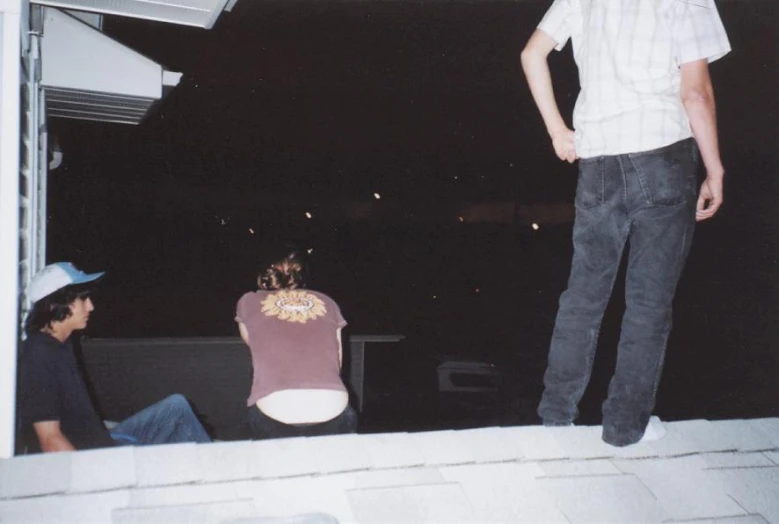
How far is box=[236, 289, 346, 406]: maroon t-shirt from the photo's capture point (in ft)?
9.43

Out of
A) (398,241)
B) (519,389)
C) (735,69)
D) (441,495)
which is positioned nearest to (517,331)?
(519,389)

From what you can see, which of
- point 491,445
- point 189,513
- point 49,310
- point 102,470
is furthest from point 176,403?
point 491,445

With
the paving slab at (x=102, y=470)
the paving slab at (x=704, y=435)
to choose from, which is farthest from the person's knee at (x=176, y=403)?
the paving slab at (x=704, y=435)

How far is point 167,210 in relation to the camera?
6750cm

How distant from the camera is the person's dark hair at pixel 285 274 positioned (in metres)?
3.39

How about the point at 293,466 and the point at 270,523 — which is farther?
the point at 293,466

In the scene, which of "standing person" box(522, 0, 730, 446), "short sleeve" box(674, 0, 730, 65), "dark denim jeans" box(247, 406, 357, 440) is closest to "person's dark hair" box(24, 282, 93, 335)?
"dark denim jeans" box(247, 406, 357, 440)

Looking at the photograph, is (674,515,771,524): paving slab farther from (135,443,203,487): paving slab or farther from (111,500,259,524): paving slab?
(135,443,203,487): paving slab

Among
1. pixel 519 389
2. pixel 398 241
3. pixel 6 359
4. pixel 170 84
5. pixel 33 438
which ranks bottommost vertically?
pixel 398 241

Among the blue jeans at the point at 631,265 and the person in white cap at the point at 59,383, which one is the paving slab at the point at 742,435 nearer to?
the blue jeans at the point at 631,265

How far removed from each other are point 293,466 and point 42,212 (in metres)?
4.36

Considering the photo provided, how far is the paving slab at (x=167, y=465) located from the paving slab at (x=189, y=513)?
0.45ft

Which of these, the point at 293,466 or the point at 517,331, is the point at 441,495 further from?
the point at 517,331

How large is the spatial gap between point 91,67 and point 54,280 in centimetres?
195
